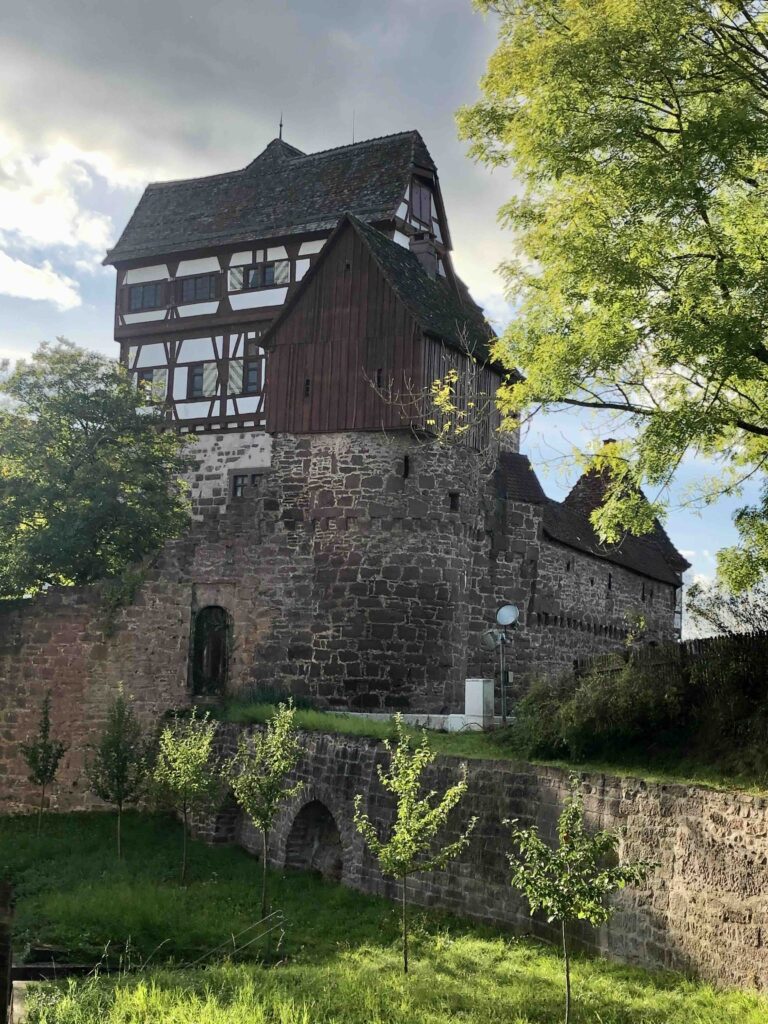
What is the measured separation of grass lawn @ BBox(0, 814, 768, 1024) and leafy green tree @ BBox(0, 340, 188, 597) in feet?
24.8

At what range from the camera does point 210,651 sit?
76.9 ft

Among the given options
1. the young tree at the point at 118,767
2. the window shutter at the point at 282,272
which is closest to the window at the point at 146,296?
the window shutter at the point at 282,272

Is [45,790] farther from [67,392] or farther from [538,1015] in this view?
[538,1015]

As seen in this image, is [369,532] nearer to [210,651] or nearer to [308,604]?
[308,604]

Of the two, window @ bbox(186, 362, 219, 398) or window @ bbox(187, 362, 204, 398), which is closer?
window @ bbox(186, 362, 219, 398)

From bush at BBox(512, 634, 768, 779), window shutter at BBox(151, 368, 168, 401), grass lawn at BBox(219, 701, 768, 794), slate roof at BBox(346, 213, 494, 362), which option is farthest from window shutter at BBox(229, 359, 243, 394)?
bush at BBox(512, 634, 768, 779)

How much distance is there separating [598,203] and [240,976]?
919 cm

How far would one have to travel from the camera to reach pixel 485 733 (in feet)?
57.1

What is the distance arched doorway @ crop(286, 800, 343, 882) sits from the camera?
1755 centimetres

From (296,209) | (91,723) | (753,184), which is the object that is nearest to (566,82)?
(753,184)

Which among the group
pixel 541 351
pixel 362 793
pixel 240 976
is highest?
pixel 541 351

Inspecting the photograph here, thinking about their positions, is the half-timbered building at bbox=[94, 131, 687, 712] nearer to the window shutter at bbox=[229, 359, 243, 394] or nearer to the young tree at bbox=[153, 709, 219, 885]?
the young tree at bbox=[153, 709, 219, 885]

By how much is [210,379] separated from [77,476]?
7.25 m

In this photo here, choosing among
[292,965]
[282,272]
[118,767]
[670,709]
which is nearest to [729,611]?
[670,709]
